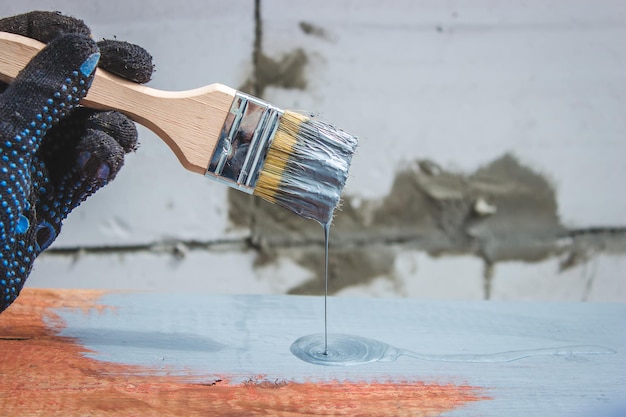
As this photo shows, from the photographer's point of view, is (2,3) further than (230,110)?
Yes

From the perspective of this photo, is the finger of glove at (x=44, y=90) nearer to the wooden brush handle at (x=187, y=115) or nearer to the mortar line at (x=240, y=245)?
the wooden brush handle at (x=187, y=115)

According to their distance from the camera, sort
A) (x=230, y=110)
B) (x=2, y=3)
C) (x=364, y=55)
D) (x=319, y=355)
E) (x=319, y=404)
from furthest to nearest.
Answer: (x=364, y=55) < (x=2, y=3) < (x=319, y=355) < (x=230, y=110) < (x=319, y=404)

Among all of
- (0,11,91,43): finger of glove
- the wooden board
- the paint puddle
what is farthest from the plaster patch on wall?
(0,11,91,43): finger of glove

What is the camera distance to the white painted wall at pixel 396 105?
2.71 metres

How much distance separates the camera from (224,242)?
283cm

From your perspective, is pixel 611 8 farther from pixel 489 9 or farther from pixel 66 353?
pixel 66 353

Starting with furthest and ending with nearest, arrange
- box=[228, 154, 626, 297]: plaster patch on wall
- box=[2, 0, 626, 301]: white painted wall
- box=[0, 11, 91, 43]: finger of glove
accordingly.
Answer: box=[228, 154, 626, 297]: plaster patch on wall → box=[2, 0, 626, 301]: white painted wall → box=[0, 11, 91, 43]: finger of glove

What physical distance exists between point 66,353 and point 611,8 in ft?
8.08

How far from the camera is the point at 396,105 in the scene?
2844 mm

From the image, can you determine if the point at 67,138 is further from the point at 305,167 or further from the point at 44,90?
the point at 305,167

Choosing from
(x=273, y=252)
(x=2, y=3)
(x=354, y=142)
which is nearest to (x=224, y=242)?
(x=273, y=252)

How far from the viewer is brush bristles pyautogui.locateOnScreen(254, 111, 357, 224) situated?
59.7 inches

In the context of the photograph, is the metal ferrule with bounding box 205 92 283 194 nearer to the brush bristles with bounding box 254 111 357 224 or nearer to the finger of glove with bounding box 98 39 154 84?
the brush bristles with bounding box 254 111 357 224

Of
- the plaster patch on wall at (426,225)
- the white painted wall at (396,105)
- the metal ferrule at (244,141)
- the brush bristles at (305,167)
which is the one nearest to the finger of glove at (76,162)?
the metal ferrule at (244,141)
